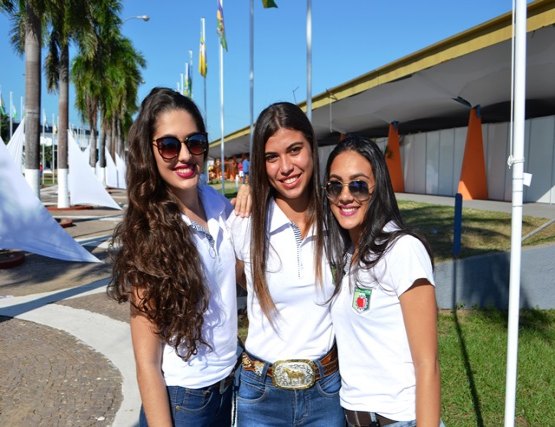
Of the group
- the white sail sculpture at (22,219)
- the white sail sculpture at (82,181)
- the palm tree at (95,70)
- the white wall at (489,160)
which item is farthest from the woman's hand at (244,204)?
the palm tree at (95,70)

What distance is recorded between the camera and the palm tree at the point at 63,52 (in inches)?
623

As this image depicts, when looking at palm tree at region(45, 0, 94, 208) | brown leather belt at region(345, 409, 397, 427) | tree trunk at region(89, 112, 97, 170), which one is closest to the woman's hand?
brown leather belt at region(345, 409, 397, 427)

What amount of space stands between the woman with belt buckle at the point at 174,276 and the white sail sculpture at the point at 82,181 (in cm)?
1780

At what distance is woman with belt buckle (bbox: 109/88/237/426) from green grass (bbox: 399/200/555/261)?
4607 millimetres

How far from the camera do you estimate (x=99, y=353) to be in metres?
5.11

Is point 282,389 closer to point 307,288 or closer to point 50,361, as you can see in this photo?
point 307,288

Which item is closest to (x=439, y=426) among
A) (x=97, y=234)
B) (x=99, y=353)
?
(x=99, y=353)

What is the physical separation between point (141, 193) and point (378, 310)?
91cm

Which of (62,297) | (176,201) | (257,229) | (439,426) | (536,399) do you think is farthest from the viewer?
(62,297)

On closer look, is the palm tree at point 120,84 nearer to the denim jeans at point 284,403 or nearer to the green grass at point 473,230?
the green grass at point 473,230

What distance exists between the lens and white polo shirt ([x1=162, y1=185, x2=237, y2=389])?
1699 mm

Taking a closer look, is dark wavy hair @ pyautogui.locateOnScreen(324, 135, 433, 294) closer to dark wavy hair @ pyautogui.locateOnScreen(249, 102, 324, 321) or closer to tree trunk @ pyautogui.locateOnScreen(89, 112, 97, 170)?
dark wavy hair @ pyautogui.locateOnScreen(249, 102, 324, 321)

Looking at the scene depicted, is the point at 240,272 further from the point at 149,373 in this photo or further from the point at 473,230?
the point at 473,230

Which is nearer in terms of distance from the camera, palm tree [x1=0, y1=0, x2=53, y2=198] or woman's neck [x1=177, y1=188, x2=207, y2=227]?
woman's neck [x1=177, y1=188, x2=207, y2=227]
